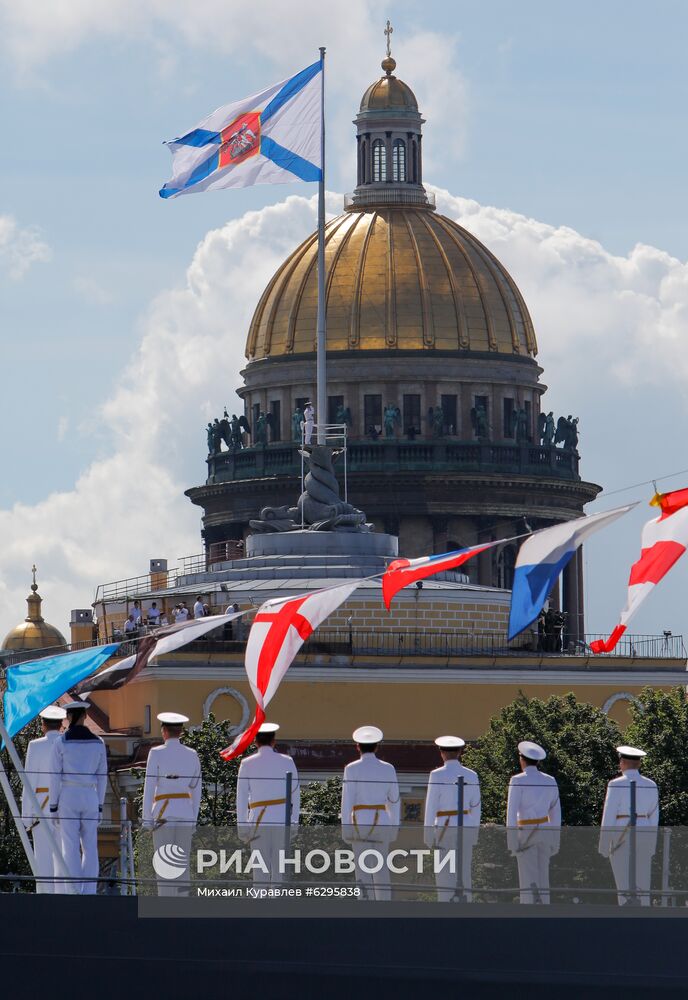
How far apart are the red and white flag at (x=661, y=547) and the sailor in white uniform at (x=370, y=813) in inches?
122

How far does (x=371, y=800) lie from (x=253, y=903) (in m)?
1.81

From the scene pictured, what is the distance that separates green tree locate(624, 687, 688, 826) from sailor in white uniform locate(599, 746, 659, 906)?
79.6ft

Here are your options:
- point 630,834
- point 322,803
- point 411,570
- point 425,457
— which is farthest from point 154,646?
point 425,457

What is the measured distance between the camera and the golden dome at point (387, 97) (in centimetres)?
12675

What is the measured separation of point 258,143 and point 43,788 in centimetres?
2864

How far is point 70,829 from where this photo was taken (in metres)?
31.9

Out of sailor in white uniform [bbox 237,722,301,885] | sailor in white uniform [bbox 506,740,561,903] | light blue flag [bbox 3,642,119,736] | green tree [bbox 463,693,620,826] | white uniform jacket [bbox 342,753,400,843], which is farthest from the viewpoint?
green tree [bbox 463,693,620,826]

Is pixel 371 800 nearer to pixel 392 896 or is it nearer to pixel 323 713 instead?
pixel 392 896

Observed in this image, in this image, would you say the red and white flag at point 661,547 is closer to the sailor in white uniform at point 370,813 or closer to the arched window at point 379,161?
the sailor in white uniform at point 370,813

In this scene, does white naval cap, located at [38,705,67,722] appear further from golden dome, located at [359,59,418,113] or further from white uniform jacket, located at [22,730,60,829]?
golden dome, located at [359,59,418,113]

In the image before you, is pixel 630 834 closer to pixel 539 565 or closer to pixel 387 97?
pixel 539 565

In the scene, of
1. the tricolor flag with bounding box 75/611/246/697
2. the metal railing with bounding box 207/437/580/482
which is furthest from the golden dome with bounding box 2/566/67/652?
the tricolor flag with bounding box 75/611/246/697

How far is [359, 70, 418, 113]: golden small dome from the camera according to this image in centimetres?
12675

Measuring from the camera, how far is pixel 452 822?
102 feet
